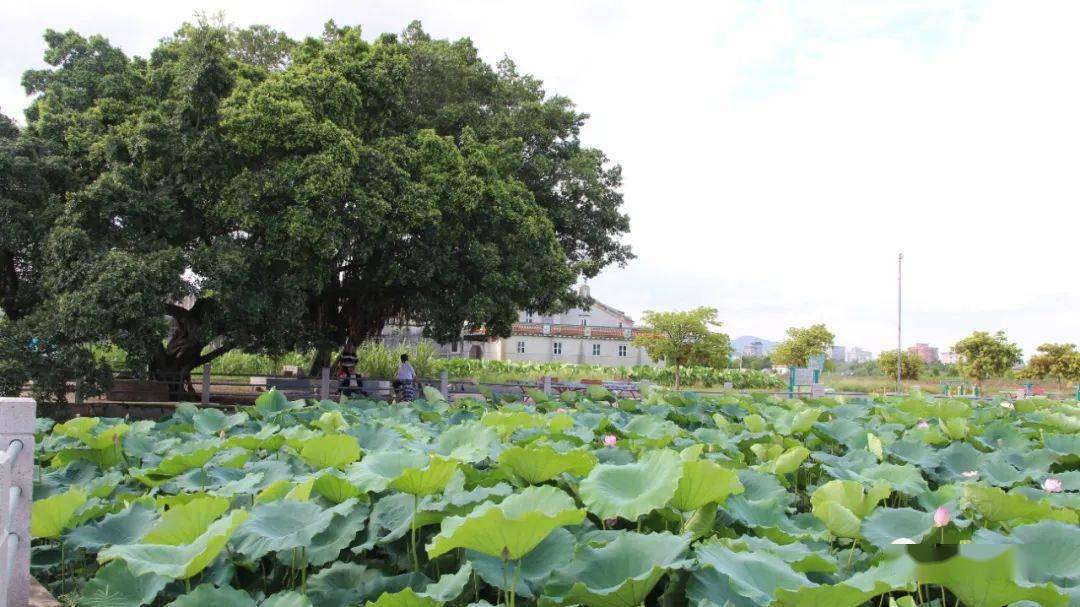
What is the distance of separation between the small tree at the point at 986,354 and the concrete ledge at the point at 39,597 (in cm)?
4190

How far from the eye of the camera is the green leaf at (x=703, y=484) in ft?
6.56

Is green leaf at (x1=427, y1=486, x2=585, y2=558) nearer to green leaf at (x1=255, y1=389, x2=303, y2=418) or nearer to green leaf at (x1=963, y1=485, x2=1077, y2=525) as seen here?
green leaf at (x1=963, y1=485, x2=1077, y2=525)

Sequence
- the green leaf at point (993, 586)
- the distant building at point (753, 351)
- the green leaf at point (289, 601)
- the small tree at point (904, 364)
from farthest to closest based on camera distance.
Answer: the distant building at point (753, 351)
the small tree at point (904, 364)
the green leaf at point (289, 601)
the green leaf at point (993, 586)

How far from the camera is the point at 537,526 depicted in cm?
154

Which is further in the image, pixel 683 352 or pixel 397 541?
pixel 683 352

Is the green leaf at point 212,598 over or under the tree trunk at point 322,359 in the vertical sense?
under

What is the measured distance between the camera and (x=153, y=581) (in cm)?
185

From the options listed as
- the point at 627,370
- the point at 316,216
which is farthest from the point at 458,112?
the point at 627,370

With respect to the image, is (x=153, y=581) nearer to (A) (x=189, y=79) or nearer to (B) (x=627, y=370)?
(A) (x=189, y=79)

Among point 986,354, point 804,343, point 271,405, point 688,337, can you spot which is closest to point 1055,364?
point 986,354

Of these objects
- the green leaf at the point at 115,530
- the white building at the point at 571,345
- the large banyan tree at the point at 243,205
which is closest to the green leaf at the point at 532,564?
the green leaf at the point at 115,530

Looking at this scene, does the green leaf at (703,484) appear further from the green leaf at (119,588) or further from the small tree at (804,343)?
the small tree at (804,343)

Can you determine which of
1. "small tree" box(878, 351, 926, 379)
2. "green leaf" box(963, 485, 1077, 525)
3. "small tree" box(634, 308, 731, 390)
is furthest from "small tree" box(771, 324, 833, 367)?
"green leaf" box(963, 485, 1077, 525)

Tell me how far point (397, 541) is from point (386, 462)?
312mm
